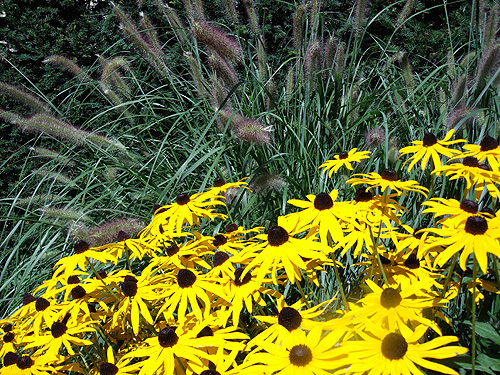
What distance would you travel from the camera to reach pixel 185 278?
4.97 feet

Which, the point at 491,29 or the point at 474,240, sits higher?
the point at 474,240

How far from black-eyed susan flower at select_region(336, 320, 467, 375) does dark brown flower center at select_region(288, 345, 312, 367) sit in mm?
88

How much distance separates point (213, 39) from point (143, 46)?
0.72 metres

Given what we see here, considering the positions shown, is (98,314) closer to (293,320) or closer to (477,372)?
(293,320)

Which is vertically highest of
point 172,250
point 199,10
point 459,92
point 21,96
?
point 199,10

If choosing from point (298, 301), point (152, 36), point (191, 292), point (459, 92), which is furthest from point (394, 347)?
point (152, 36)

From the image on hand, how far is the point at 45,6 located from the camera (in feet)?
19.3

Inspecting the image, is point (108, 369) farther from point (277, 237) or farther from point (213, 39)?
point (213, 39)

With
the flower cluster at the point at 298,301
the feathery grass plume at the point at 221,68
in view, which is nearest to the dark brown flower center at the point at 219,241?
the flower cluster at the point at 298,301

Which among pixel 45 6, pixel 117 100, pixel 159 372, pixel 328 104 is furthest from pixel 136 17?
pixel 159 372

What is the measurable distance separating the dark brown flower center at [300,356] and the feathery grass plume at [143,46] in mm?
2739

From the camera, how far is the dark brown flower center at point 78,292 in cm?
170

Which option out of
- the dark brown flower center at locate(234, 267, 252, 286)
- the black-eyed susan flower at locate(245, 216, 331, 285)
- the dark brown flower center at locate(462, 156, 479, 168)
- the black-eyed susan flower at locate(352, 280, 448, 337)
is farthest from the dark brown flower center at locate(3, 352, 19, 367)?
the dark brown flower center at locate(462, 156, 479, 168)

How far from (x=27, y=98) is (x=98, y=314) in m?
2.29
